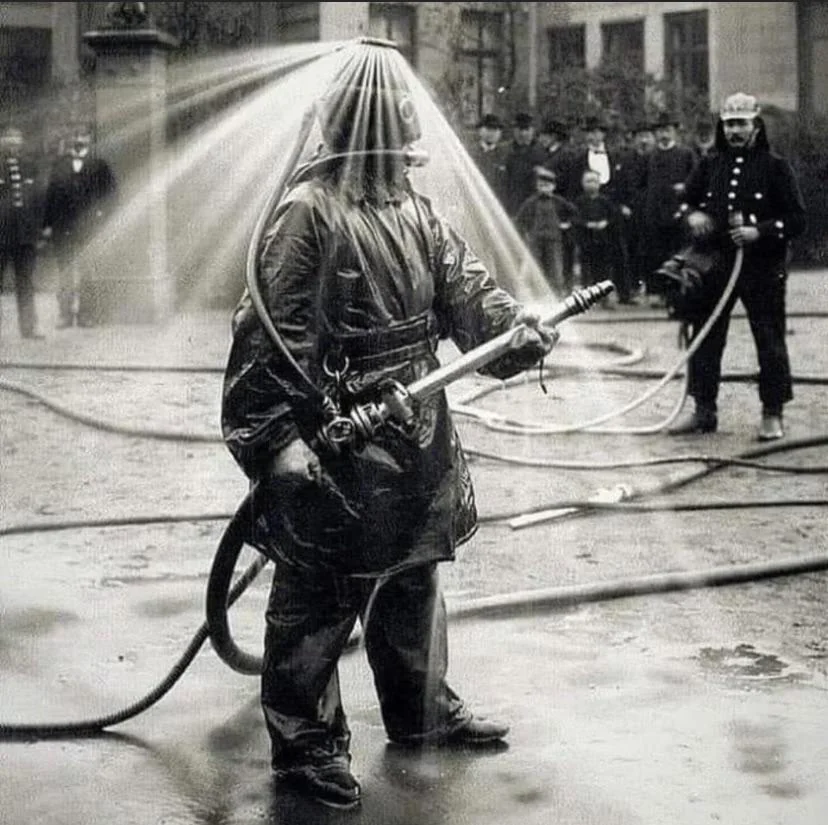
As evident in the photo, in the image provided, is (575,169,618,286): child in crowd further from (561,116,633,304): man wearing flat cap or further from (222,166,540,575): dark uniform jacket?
(222,166,540,575): dark uniform jacket

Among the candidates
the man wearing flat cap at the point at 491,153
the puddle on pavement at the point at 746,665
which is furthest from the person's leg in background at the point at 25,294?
the puddle on pavement at the point at 746,665

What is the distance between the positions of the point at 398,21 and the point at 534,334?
49.9ft

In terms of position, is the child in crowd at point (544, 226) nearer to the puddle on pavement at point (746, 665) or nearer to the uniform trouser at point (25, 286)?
the uniform trouser at point (25, 286)

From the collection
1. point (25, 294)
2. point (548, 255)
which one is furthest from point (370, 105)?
point (548, 255)

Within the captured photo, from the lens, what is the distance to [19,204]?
651 inches

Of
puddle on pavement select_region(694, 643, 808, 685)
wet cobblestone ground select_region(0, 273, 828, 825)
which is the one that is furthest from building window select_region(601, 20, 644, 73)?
puddle on pavement select_region(694, 643, 808, 685)

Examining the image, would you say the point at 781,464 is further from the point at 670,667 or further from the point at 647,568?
the point at 670,667

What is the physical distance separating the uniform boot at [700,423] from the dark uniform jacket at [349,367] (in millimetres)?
6057

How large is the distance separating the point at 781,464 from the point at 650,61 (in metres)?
23.3

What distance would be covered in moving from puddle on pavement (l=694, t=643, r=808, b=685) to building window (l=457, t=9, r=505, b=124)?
13.8 metres

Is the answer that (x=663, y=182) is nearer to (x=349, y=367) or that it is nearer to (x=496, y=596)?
(x=496, y=596)

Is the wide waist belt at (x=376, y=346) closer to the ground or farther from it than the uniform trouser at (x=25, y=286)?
farther from it

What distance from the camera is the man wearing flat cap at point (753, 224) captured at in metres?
9.80

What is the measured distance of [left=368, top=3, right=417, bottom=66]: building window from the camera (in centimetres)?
1733
